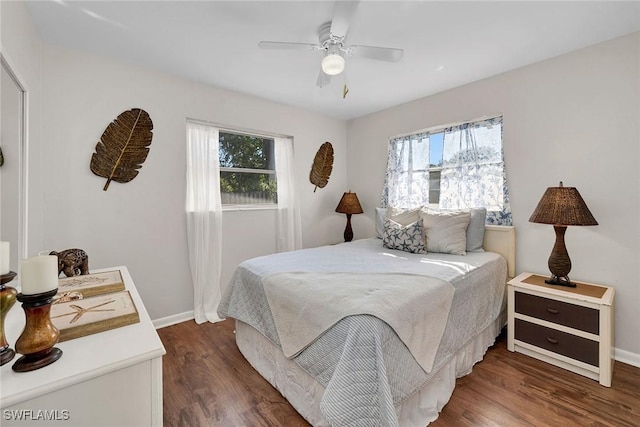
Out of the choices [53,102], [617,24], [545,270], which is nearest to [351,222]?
[545,270]

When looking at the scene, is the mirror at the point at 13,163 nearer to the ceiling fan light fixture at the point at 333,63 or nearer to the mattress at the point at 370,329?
the mattress at the point at 370,329

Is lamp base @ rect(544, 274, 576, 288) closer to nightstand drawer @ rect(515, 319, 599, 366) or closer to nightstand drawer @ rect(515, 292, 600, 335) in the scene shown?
nightstand drawer @ rect(515, 292, 600, 335)

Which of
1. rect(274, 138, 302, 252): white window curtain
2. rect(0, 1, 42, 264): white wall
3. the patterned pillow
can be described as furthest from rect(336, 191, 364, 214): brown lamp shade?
rect(0, 1, 42, 264): white wall

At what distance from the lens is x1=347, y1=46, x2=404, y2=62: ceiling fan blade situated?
1.79 metres

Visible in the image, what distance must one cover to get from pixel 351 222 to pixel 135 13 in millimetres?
3307

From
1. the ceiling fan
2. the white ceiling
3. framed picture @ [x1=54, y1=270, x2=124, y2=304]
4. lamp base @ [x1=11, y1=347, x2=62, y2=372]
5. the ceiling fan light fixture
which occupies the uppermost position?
the white ceiling

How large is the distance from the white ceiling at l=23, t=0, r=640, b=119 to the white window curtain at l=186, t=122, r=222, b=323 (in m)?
0.63

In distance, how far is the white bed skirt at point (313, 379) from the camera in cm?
148

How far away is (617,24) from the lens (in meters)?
1.90

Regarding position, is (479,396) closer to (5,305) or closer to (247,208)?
(5,305)

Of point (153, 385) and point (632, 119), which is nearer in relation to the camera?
point (153, 385)

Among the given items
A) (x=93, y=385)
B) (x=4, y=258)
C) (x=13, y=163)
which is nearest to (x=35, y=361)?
(x=93, y=385)

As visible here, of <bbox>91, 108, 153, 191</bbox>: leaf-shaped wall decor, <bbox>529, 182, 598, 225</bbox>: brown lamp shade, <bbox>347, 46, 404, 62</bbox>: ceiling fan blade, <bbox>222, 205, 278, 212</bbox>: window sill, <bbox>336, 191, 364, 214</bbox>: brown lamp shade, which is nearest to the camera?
<bbox>347, 46, 404, 62</bbox>: ceiling fan blade

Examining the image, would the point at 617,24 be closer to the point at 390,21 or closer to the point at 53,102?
the point at 390,21
